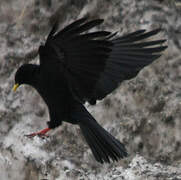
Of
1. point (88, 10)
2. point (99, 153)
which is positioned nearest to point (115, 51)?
point (99, 153)

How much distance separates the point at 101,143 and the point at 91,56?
3.50 feet

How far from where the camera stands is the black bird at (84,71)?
405 centimetres

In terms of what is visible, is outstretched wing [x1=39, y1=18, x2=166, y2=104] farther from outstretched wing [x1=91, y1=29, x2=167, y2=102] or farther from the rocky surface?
the rocky surface

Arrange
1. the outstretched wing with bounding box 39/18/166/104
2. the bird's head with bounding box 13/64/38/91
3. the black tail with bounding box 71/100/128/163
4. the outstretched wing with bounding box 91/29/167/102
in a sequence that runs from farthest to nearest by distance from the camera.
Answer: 1. the bird's head with bounding box 13/64/38/91
2. the outstretched wing with bounding box 91/29/167/102
3. the black tail with bounding box 71/100/128/163
4. the outstretched wing with bounding box 39/18/166/104

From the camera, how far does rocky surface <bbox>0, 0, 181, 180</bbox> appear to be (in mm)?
5039

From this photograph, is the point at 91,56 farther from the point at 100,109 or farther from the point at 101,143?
the point at 100,109

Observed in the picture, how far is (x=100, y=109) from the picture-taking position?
5703 mm

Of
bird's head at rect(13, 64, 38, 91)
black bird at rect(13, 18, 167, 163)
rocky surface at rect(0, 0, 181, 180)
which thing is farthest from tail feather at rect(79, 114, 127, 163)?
bird's head at rect(13, 64, 38, 91)

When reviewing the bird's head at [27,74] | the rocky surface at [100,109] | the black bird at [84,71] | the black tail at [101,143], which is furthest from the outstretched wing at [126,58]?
the bird's head at [27,74]

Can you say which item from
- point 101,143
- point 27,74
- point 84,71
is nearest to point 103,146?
point 101,143

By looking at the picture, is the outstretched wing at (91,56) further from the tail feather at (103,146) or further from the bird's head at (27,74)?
the bird's head at (27,74)

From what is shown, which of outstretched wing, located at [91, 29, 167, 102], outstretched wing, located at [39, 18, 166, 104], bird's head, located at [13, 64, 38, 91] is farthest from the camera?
bird's head, located at [13, 64, 38, 91]

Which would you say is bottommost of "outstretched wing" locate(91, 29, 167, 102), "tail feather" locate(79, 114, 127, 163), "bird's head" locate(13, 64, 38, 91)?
"tail feather" locate(79, 114, 127, 163)

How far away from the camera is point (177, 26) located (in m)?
6.35
